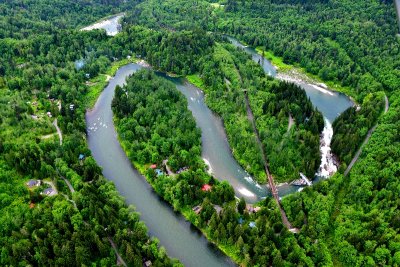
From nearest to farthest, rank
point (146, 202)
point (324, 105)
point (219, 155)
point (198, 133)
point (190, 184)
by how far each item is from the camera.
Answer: point (190, 184) → point (146, 202) → point (219, 155) → point (198, 133) → point (324, 105)

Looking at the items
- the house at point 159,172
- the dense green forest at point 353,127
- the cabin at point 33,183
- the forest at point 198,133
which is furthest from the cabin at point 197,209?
the cabin at point 33,183

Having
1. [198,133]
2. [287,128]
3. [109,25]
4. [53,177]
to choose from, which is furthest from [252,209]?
[109,25]

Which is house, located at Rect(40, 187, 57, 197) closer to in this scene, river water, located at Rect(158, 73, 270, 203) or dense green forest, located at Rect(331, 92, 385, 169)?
river water, located at Rect(158, 73, 270, 203)

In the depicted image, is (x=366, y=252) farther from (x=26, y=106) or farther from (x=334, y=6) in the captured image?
(x=334, y=6)

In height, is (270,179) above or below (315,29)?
below

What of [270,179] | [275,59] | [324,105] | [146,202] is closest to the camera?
[146,202]

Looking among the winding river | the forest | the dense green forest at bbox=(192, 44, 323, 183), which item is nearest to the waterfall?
the dense green forest at bbox=(192, 44, 323, 183)

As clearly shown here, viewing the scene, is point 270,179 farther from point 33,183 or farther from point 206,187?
point 33,183

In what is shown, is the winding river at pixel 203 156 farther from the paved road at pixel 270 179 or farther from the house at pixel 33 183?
the house at pixel 33 183
